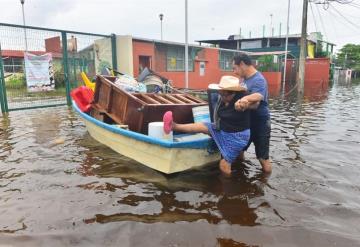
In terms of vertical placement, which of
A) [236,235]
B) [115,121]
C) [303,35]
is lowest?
[236,235]

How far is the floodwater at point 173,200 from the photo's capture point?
3463mm

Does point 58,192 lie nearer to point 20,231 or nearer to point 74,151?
point 20,231

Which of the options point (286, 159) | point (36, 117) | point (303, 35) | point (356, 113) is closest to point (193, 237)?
point (286, 159)

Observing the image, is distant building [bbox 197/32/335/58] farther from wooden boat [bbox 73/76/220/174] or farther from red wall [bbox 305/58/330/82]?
wooden boat [bbox 73/76/220/174]

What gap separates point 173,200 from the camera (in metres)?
4.33

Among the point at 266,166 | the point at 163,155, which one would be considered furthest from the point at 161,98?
the point at 266,166

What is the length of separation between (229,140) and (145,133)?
5.12 ft

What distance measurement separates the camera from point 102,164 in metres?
5.80

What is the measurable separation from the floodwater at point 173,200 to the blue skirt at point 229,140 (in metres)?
0.51

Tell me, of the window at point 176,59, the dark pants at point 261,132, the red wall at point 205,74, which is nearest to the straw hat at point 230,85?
the dark pants at point 261,132

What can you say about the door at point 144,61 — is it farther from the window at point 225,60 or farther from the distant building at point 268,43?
the distant building at point 268,43

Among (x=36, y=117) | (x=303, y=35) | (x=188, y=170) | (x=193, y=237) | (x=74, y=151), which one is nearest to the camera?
(x=193, y=237)

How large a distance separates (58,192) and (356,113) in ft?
36.0


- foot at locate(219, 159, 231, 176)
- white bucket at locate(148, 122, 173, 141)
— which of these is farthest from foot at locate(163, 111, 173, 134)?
foot at locate(219, 159, 231, 176)
